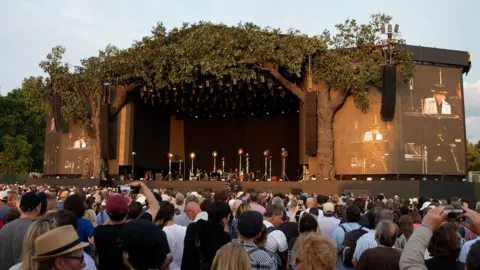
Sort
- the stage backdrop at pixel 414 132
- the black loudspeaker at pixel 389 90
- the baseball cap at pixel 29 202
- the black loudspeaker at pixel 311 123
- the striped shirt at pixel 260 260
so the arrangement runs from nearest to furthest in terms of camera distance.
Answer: the striped shirt at pixel 260 260 < the baseball cap at pixel 29 202 < the black loudspeaker at pixel 389 90 < the stage backdrop at pixel 414 132 < the black loudspeaker at pixel 311 123

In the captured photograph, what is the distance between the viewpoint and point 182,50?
24703mm

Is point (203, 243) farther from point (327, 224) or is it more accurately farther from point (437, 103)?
point (437, 103)

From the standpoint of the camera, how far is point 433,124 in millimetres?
22484

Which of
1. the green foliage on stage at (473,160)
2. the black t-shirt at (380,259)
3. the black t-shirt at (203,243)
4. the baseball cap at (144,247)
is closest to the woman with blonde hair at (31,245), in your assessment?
the baseball cap at (144,247)

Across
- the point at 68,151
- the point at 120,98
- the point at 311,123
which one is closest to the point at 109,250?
the point at 311,123

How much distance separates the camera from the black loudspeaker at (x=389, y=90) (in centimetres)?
2180

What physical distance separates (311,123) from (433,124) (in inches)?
229

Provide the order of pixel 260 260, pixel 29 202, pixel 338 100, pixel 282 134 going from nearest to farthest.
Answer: pixel 260 260 → pixel 29 202 → pixel 338 100 → pixel 282 134

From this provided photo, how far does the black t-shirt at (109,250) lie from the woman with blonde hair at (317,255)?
1736mm

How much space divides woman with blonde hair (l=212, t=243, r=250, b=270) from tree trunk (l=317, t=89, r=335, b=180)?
20602mm

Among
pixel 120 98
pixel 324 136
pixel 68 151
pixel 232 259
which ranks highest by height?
pixel 120 98

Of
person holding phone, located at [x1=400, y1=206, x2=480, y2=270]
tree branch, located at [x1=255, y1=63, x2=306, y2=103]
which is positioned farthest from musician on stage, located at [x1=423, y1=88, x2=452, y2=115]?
person holding phone, located at [x1=400, y1=206, x2=480, y2=270]

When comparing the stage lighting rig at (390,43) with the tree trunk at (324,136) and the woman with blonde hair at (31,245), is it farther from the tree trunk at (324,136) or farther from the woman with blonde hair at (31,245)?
the woman with blonde hair at (31,245)

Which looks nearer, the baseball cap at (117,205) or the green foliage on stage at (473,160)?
the baseball cap at (117,205)
